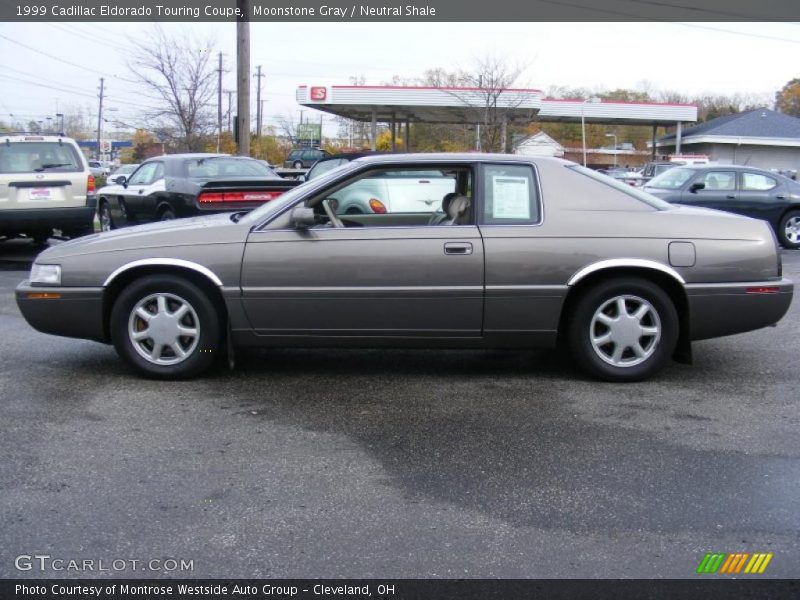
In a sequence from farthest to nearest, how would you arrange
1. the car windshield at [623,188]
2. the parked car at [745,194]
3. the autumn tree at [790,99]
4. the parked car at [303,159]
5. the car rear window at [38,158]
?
the autumn tree at [790,99] < the parked car at [303,159] < the parked car at [745,194] < the car rear window at [38,158] < the car windshield at [623,188]

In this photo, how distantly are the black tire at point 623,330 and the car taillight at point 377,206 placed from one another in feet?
6.21

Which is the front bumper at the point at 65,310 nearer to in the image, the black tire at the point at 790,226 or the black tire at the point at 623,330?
the black tire at the point at 623,330

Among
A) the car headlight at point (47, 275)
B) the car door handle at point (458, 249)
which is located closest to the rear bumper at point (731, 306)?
the car door handle at point (458, 249)

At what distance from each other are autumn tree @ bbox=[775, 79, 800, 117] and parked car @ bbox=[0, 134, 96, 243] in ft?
219

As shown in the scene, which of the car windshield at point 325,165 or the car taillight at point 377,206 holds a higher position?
the car windshield at point 325,165

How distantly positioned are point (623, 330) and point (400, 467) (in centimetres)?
211

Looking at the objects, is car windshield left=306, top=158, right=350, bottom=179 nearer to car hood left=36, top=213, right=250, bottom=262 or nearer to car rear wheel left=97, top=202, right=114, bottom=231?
car rear wheel left=97, top=202, right=114, bottom=231

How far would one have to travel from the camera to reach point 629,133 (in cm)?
7675

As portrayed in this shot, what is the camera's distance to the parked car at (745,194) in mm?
14625

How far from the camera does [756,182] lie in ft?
48.7

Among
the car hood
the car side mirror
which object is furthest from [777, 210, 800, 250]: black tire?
the car hood

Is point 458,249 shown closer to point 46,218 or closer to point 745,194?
point 46,218

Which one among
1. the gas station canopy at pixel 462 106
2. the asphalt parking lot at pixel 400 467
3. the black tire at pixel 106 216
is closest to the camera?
the asphalt parking lot at pixel 400 467

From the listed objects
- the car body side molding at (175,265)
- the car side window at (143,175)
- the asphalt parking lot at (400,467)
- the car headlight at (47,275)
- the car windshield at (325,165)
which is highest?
the car windshield at (325,165)
